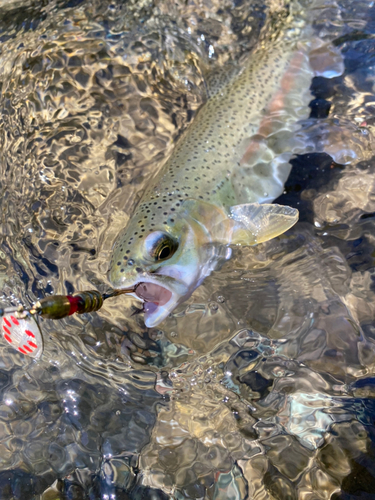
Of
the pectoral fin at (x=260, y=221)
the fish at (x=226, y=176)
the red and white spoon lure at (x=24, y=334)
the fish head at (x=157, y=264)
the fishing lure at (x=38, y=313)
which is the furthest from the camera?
the pectoral fin at (x=260, y=221)

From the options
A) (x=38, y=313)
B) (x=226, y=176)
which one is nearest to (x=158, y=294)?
(x=38, y=313)

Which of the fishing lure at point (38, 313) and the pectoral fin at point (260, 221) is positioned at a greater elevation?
the fishing lure at point (38, 313)

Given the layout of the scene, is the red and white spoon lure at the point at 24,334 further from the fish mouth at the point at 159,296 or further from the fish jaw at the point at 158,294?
the fish mouth at the point at 159,296

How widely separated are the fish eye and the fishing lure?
27cm

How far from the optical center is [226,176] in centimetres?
360

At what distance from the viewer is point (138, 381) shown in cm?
295

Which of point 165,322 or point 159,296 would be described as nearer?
point 159,296

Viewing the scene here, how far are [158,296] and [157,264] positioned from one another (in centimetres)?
23

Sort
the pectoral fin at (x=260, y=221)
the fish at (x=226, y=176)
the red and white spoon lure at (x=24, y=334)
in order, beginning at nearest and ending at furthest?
the red and white spoon lure at (x=24, y=334) → the fish at (x=226, y=176) → the pectoral fin at (x=260, y=221)

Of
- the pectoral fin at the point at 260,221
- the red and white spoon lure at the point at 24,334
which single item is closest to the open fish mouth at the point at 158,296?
the red and white spoon lure at the point at 24,334

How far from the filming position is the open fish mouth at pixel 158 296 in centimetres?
273

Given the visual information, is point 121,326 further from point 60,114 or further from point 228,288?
point 60,114

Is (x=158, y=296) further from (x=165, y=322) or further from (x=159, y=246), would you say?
(x=165, y=322)

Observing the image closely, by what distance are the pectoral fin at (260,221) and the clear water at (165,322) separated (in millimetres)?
195
